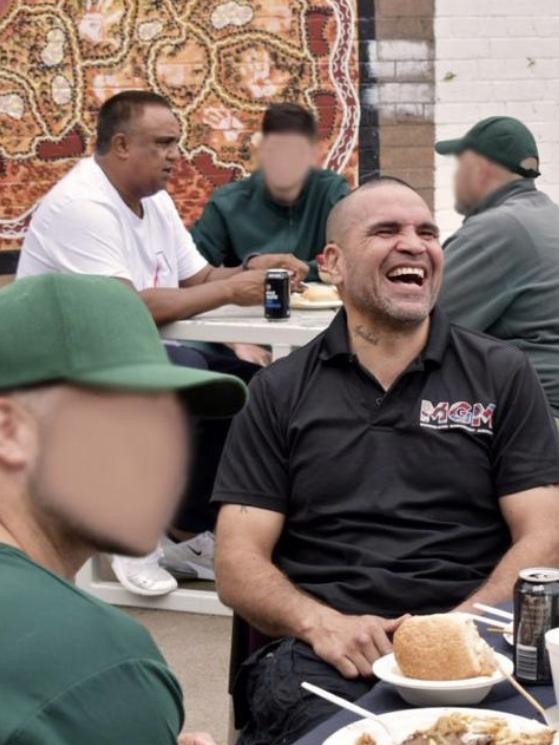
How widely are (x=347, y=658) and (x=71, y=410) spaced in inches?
63.7

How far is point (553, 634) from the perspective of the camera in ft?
7.41

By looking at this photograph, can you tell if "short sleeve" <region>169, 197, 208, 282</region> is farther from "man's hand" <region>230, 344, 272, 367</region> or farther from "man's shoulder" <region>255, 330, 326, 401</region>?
"man's shoulder" <region>255, 330, 326, 401</region>

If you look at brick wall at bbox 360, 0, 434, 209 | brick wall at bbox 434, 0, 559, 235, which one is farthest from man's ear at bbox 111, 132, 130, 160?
brick wall at bbox 434, 0, 559, 235

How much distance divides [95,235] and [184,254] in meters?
0.83

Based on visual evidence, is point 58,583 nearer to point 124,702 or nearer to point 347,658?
point 124,702

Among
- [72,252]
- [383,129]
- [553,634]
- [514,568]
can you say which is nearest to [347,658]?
[514,568]

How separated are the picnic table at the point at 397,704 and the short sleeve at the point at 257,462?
0.90 meters

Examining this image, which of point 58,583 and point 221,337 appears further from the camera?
point 221,337

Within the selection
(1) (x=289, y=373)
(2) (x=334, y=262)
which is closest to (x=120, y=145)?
(2) (x=334, y=262)

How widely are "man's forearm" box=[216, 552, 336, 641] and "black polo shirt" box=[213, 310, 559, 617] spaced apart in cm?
6

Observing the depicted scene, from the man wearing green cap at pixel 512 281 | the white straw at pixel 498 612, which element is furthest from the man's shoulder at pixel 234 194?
the white straw at pixel 498 612

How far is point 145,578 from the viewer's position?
5.61 metres

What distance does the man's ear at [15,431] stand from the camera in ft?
5.02

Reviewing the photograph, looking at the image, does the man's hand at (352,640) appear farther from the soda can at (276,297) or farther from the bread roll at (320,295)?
the bread roll at (320,295)
